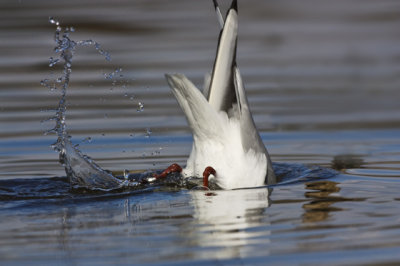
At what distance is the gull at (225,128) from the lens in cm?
699

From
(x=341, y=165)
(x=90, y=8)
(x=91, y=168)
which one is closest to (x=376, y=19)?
(x=90, y=8)

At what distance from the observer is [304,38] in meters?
14.7

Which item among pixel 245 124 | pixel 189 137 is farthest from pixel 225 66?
pixel 189 137

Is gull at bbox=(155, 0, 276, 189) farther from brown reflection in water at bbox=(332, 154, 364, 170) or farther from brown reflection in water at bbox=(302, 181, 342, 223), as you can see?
brown reflection in water at bbox=(332, 154, 364, 170)

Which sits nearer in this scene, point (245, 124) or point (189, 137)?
point (245, 124)

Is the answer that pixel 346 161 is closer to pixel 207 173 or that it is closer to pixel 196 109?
pixel 207 173

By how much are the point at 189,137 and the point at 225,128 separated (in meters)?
2.38

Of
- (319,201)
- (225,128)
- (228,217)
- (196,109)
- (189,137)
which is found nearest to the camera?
(228,217)

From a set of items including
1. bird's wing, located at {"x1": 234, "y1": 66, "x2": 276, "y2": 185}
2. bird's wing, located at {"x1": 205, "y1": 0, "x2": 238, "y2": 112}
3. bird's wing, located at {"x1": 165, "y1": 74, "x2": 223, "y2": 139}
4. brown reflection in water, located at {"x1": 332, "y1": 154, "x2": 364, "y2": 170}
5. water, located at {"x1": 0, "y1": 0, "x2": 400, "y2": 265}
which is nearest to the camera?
water, located at {"x1": 0, "y1": 0, "x2": 400, "y2": 265}

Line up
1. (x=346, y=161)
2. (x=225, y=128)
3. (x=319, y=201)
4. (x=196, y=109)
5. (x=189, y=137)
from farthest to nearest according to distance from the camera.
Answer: (x=189, y=137) < (x=346, y=161) < (x=225, y=128) < (x=196, y=109) < (x=319, y=201)

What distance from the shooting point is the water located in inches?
213

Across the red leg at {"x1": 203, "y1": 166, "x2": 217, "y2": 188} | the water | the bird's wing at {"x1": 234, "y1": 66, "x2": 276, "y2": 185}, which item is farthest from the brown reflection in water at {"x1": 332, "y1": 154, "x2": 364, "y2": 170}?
the red leg at {"x1": 203, "y1": 166, "x2": 217, "y2": 188}

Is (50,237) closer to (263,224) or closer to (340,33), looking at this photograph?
(263,224)

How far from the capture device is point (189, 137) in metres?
9.49
